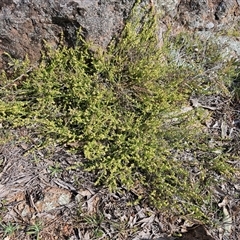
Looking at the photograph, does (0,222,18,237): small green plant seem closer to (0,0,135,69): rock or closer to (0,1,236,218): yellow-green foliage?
(0,1,236,218): yellow-green foliage

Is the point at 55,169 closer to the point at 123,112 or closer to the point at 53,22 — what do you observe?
the point at 123,112

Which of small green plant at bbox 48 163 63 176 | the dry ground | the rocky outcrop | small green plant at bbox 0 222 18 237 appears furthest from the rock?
small green plant at bbox 0 222 18 237

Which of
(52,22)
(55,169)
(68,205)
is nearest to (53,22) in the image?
(52,22)

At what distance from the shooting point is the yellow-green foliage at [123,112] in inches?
88.7

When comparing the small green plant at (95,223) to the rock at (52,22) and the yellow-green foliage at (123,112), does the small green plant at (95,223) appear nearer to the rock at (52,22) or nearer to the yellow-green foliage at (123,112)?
the yellow-green foliage at (123,112)

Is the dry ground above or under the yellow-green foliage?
under

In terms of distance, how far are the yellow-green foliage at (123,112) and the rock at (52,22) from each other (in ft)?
0.28

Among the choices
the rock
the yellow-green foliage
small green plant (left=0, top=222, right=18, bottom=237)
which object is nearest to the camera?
small green plant (left=0, top=222, right=18, bottom=237)

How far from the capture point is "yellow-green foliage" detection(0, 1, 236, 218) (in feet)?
7.39

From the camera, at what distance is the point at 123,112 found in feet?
8.01

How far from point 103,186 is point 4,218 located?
2.04ft

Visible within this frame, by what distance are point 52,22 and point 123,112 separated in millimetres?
Answer: 786

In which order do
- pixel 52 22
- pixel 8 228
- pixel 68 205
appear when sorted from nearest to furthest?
pixel 8 228
pixel 68 205
pixel 52 22

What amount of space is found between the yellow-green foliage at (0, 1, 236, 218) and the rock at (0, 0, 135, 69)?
9cm
